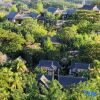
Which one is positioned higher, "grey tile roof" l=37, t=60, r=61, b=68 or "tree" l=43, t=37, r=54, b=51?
"tree" l=43, t=37, r=54, b=51

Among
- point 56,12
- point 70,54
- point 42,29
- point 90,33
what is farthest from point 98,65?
point 56,12

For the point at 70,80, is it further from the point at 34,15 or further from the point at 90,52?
the point at 34,15

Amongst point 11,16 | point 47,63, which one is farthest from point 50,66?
point 11,16

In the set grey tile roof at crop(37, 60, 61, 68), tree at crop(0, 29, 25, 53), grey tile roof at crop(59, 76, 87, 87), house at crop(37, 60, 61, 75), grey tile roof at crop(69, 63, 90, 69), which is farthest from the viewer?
tree at crop(0, 29, 25, 53)

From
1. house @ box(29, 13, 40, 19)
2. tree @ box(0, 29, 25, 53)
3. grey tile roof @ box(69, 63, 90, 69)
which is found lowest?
house @ box(29, 13, 40, 19)

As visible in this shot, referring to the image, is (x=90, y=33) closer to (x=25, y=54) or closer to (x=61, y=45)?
(x=61, y=45)

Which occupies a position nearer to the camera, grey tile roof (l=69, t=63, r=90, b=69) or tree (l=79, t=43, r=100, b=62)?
grey tile roof (l=69, t=63, r=90, b=69)

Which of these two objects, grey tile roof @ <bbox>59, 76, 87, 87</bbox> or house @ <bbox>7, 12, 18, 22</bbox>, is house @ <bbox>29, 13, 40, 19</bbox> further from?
grey tile roof @ <bbox>59, 76, 87, 87</bbox>

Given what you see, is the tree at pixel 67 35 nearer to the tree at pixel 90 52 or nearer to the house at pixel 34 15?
the tree at pixel 90 52

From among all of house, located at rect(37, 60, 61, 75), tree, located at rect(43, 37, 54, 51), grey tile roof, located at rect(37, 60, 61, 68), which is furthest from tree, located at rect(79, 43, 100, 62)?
tree, located at rect(43, 37, 54, 51)
